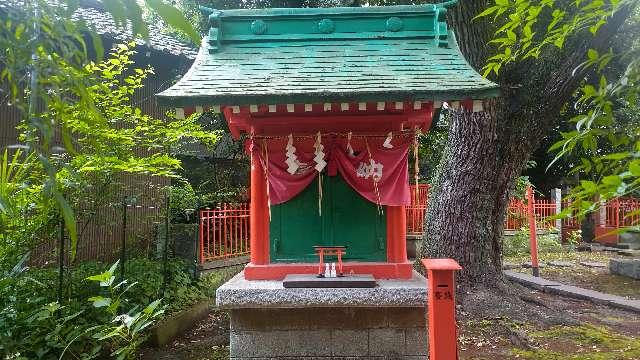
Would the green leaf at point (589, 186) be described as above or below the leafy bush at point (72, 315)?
above

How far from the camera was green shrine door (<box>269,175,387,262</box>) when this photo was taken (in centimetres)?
649

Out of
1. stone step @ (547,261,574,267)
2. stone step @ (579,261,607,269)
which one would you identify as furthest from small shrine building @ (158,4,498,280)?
stone step @ (579,261,607,269)

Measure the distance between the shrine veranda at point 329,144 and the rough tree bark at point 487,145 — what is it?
7.54 feet

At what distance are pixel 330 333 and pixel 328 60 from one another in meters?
3.73

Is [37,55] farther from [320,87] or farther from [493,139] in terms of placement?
[493,139]

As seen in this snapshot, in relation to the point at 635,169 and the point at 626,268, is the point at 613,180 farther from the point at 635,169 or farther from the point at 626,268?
the point at 626,268

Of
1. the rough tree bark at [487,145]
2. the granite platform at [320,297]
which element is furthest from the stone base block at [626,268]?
the granite platform at [320,297]

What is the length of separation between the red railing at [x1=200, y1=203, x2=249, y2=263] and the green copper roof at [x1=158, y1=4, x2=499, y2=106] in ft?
15.9

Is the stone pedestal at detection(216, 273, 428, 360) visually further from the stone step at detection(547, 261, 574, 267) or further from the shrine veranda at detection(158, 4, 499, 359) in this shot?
the stone step at detection(547, 261, 574, 267)

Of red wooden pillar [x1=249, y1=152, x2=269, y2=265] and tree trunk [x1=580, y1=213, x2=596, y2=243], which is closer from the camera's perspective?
red wooden pillar [x1=249, y1=152, x2=269, y2=265]

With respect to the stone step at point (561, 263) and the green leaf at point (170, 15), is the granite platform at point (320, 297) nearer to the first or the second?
the green leaf at point (170, 15)

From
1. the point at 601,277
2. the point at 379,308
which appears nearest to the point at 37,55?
the point at 379,308

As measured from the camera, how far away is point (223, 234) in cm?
1202

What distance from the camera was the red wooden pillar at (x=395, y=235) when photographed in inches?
255
